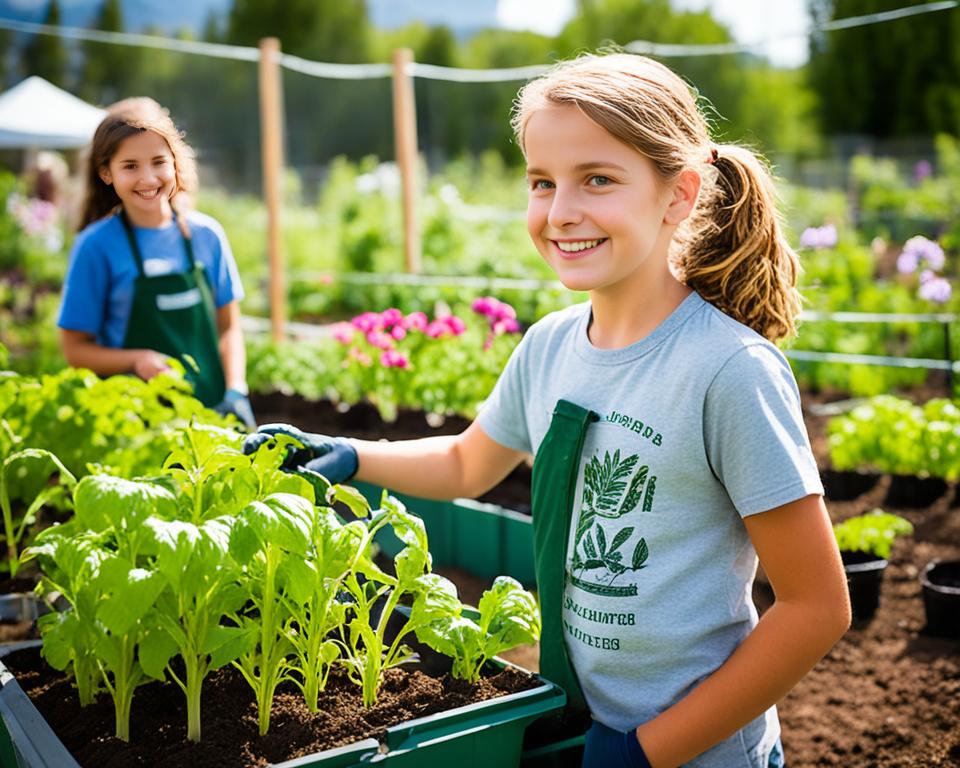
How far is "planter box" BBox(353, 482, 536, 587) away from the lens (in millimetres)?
3471

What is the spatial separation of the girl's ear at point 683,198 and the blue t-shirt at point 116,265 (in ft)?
4.86

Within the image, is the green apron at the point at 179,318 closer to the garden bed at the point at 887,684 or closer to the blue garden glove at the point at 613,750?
the garden bed at the point at 887,684

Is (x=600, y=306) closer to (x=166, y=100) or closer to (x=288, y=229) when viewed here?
(x=288, y=229)

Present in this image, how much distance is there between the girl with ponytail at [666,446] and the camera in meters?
1.33

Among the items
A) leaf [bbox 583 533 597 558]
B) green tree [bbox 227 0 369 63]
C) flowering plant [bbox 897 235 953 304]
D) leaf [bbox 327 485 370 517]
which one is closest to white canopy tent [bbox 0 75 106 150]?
flowering plant [bbox 897 235 953 304]

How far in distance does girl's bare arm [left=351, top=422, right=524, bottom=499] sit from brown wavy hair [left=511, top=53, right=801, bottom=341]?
1.49ft

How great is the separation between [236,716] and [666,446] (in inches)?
26.5

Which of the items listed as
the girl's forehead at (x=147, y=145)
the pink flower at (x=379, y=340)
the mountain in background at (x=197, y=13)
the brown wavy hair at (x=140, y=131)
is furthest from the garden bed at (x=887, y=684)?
the mountain in background at (x=197, y=13)

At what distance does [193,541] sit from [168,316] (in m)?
1.63

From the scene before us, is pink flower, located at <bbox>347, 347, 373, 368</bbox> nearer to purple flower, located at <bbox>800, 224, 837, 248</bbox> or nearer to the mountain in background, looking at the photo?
purple flower, located at <bbox>800, 224, 837, 248</bbox>

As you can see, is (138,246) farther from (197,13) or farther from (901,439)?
(197,13)

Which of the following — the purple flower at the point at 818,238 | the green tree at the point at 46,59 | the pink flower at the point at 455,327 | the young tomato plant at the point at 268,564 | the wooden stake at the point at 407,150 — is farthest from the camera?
the green tree at the point at 46,59

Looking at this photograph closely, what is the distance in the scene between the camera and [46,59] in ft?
47.2

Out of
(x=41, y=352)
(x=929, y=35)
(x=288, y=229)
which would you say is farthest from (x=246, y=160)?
(x=929, y=35)
